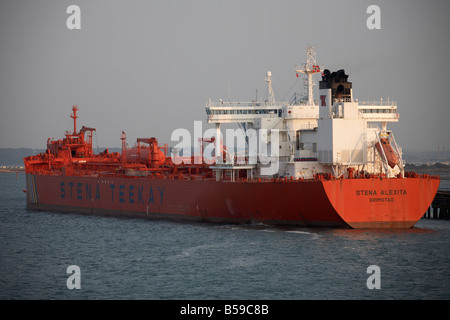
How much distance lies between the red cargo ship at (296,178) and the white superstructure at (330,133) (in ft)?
0.17

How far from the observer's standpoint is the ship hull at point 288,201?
106ft

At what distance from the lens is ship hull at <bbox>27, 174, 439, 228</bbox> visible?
32375 millimetres

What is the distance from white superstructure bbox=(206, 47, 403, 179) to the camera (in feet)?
114

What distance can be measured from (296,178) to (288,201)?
2.12 metres

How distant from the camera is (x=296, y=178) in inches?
1387

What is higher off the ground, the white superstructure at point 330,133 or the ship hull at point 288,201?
the white superstructure at point 330,133

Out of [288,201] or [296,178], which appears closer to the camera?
[288,201]

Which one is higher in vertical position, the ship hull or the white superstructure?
the white superstructure

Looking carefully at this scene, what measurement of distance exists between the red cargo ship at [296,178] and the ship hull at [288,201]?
5 centimetres

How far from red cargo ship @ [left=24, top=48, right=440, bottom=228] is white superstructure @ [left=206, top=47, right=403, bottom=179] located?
0.05 m

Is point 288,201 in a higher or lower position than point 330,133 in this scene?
lower
